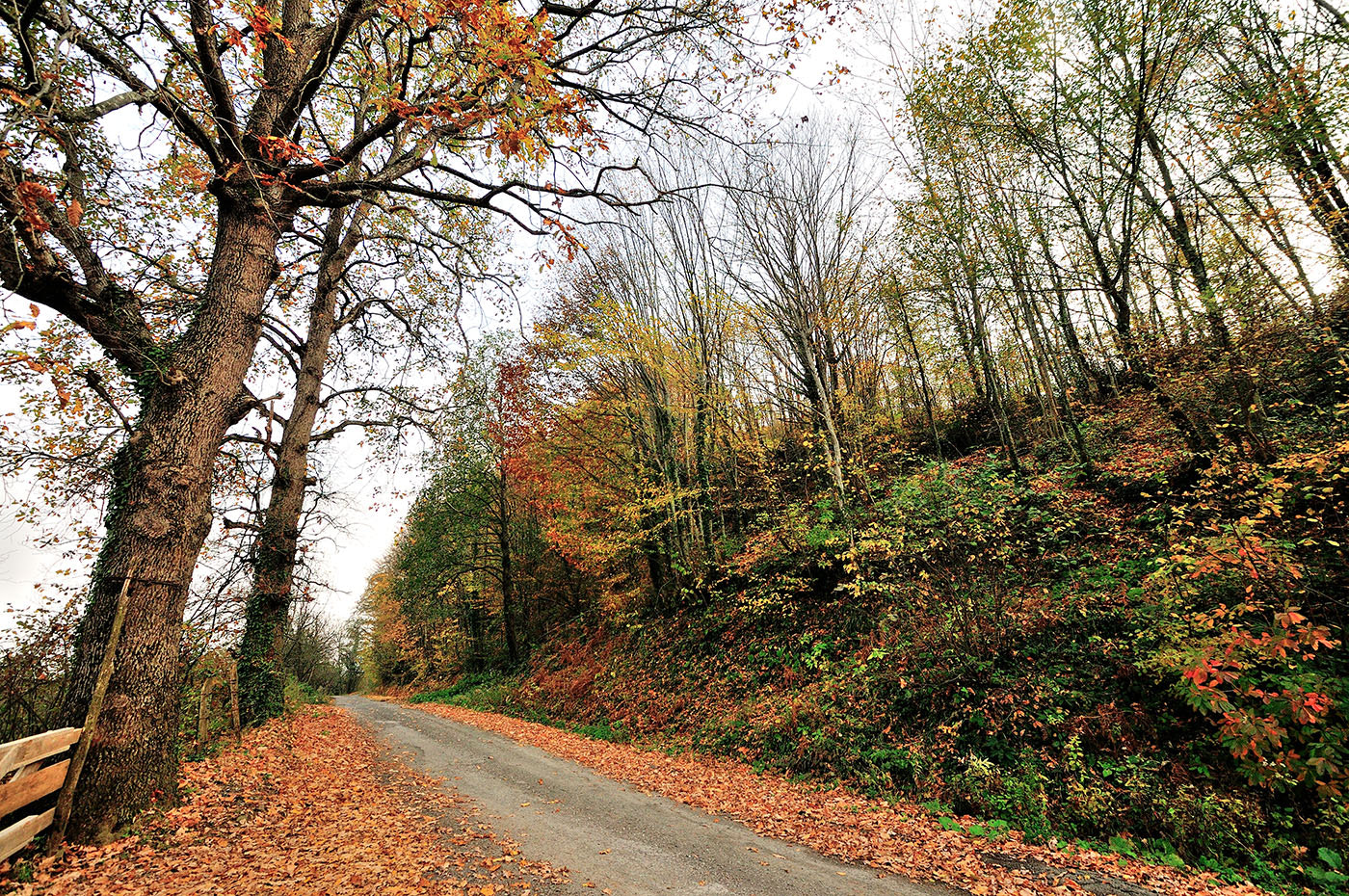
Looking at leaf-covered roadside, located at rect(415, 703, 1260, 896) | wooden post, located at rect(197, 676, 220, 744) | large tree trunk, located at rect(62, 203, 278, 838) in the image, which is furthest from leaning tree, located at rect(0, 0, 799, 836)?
leaf-covered roadside, located at rect(415, 703, 1260, 896)

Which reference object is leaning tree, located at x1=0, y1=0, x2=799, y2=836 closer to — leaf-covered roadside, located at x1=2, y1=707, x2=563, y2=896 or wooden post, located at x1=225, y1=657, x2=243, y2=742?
leaf-covered roadside, located at x1=2, y1=707, x2=563, y2=896

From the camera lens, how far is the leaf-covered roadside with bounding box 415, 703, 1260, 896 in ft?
13.6

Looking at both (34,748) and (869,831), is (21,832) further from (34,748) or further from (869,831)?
(869,831)

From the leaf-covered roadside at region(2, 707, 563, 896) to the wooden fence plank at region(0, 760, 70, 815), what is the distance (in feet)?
1.41

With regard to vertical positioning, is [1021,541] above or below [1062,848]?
above

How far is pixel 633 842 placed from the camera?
4996 mm

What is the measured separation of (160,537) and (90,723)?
1.37m

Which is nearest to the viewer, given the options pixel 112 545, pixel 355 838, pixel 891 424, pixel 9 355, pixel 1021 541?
pixel 112 545

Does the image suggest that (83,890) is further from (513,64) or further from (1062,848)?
(1062,848)

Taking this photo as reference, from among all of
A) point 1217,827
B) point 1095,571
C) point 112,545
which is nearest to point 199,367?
point 112,545

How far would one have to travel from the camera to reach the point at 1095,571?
279 inches

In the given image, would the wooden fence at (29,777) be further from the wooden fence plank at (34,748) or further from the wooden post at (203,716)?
the wooden post at (203,716)

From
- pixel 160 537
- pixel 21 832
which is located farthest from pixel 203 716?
pixel 160 537

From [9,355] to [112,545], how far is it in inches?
118
